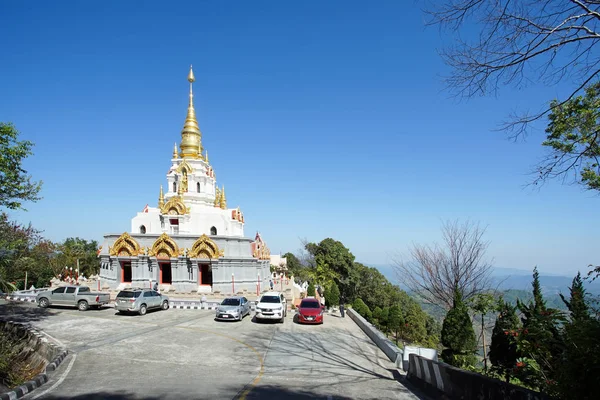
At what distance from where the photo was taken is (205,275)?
3181 centimetres

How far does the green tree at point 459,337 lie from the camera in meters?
14.1

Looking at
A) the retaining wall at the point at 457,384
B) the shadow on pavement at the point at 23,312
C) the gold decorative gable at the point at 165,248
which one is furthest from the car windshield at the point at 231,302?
the gold decorative gable at the point at 165,248

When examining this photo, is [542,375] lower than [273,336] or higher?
higher

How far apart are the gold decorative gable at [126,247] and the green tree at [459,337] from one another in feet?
85.2

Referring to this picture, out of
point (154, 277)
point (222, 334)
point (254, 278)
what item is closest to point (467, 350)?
point (222, 334)

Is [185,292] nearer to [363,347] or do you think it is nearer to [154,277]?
[154,277]

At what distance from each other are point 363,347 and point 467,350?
13.0 feet

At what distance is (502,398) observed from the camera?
20.2 ft

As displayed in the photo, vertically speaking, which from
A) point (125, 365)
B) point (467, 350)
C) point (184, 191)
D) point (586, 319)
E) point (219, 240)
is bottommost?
point (467, 350)

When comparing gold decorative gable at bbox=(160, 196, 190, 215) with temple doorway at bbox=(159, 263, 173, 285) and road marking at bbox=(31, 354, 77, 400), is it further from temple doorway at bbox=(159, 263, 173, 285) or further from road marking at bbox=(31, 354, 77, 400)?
road marking at bbox=(31, 354, 77, 400)

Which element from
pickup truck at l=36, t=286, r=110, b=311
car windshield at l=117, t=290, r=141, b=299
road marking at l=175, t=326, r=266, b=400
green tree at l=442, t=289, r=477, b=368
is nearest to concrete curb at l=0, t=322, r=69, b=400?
road marking at l=175, t=326, r=266, b=400

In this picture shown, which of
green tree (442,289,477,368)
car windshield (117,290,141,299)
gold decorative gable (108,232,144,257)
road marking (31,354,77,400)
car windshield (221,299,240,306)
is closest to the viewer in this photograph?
road marking (31,354,77,400)

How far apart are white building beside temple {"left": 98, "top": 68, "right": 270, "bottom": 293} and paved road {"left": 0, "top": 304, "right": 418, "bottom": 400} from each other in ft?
35.9

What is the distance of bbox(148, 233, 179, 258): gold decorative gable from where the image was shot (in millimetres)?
31297
